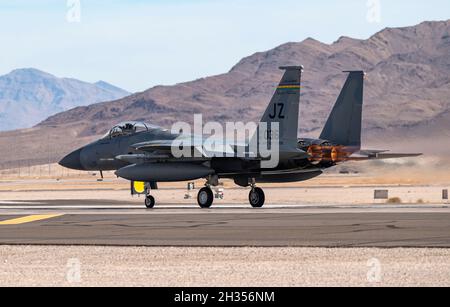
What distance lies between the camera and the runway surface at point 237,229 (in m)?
20.6

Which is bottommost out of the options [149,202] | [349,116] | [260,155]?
[149,202]

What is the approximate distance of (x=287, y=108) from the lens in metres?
34.2

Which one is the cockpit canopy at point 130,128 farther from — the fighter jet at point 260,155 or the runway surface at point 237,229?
the runway surface at point 237,229

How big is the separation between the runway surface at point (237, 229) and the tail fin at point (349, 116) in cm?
610

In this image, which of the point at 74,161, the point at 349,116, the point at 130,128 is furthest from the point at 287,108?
the point at 74,161

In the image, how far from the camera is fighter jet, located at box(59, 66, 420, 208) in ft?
112

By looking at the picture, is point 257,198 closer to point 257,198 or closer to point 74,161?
point 257,198

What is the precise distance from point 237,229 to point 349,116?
13.5 m

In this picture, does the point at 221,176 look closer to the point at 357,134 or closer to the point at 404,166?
the point at 357,134

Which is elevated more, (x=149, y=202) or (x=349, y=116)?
(x=349, y=116)

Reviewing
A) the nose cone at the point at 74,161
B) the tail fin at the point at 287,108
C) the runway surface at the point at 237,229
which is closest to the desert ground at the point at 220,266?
the runway surface at the point at 237,229

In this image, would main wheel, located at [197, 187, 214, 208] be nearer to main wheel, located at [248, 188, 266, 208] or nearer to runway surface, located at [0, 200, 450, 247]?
main wheel, located at [248, 188, 266, 208]

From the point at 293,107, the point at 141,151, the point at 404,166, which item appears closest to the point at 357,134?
→ the point at 293,107

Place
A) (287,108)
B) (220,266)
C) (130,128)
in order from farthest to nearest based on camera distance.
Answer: (130,128) → (287,108) → (220,266)
